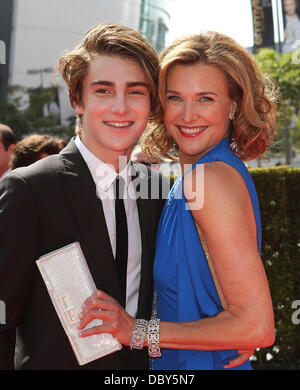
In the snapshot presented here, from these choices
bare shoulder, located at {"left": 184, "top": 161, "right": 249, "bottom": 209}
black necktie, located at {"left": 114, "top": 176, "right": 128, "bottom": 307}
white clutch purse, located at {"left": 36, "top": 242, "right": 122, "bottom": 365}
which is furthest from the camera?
black necktie, located at {"left": 114, "top": 176, "right": 128, "bottom": 307}

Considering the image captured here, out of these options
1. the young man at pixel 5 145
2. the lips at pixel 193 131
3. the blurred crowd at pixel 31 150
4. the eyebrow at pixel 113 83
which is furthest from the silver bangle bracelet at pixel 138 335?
the young man at pixel 5 145

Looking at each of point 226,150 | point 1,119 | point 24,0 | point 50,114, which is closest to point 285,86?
point 50,114

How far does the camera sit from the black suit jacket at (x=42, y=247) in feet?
6.61

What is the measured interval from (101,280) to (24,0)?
4769 centimetres

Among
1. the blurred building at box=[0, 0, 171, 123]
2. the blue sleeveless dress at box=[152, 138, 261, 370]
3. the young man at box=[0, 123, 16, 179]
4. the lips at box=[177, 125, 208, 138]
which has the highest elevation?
the blurred building at box=[0, 0, 171, 123]

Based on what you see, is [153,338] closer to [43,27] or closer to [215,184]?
[215,184]

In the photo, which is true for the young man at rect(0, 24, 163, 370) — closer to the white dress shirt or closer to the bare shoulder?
the white dress shirt

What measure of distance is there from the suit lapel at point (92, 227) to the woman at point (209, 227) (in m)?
0.19

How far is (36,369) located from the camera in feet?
6.77

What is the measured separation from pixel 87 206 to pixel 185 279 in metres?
0.53

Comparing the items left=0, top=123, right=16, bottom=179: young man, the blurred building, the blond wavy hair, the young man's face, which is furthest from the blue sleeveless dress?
the blurred building

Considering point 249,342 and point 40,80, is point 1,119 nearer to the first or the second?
point 40,80

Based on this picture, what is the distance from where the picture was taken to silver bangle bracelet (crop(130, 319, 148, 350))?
2.02 metres

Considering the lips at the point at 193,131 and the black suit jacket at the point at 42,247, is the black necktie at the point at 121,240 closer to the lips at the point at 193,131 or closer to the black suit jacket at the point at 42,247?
the black suit jacket at the point at 42,247
